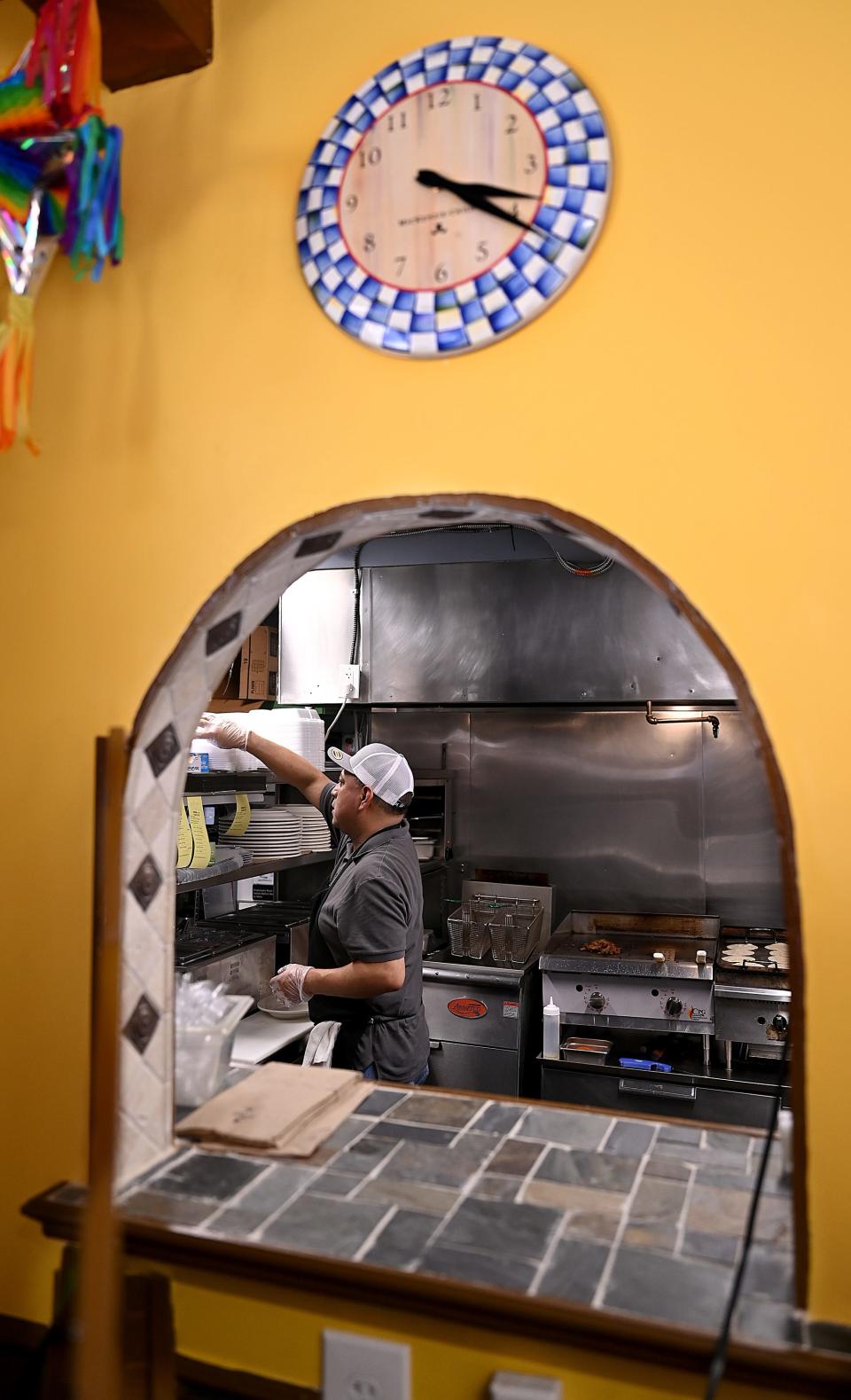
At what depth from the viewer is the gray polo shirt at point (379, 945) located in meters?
2.98

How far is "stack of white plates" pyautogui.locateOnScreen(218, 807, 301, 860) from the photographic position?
3.63m

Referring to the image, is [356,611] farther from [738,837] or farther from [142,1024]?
[142,1024]

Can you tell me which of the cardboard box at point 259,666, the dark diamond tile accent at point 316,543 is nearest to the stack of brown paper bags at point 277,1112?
the dark diamond tile accent at point 316,543

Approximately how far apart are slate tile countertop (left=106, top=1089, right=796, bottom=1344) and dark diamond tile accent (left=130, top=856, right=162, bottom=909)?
0.40 metres

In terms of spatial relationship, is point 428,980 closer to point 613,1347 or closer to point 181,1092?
point 181,1092

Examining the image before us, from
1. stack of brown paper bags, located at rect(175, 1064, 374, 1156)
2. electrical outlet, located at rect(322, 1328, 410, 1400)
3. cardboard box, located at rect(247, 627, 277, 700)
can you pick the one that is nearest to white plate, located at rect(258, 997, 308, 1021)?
cardboard box, located at rect(247, 627, 277, 700)

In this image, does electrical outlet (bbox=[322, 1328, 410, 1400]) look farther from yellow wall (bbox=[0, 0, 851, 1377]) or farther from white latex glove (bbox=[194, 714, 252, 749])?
white latex glove (bbox=[194, 714, 252, 749])

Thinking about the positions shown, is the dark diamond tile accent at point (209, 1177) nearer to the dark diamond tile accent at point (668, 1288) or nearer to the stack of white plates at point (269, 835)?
the dark diamond tile accent at point (668, 1288)

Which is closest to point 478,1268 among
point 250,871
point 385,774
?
point 385,774

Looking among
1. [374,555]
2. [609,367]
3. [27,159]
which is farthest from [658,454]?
[374,555]

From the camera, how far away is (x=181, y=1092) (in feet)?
5.39

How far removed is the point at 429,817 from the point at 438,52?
361cm

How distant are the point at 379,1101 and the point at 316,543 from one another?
97 centimetres

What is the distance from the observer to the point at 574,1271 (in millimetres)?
1191
